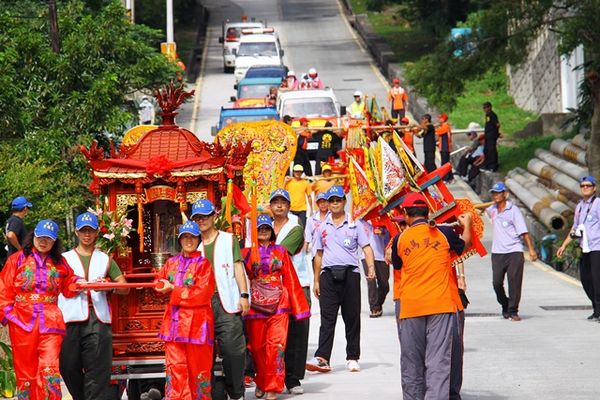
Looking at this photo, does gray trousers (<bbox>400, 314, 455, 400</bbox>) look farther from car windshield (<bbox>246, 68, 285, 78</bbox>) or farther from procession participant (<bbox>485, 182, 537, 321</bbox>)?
car windshield (<bbox>246, 68, 285, 78</bbox>)

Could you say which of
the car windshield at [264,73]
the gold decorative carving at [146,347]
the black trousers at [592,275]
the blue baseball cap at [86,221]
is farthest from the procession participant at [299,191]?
the car windshield at [264,73]

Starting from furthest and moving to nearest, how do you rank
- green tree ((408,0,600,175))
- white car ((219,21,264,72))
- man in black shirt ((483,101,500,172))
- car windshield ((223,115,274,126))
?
1. white car ((219,21,264,72))
2. car windshield ((223,115,274,126))
3. man in black shirt ((483,101,500,172))
4. green tree ((408,0,600,175))

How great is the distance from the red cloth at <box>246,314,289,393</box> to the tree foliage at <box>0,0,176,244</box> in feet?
23.6

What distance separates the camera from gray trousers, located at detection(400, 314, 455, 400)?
12344 mm

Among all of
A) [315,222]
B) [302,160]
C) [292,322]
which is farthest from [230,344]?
[302,160]

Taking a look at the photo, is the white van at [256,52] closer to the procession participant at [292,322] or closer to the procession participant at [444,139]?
the procession participant at [444,139]

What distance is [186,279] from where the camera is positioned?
42.0 feet

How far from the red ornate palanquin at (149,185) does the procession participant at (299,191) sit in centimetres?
941

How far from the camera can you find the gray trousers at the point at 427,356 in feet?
40.5

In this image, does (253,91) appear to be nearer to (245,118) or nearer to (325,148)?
(245,118)

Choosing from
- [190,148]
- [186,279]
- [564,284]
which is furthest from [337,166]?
[186,279]

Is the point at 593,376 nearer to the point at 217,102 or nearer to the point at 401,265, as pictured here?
the point at 401,265

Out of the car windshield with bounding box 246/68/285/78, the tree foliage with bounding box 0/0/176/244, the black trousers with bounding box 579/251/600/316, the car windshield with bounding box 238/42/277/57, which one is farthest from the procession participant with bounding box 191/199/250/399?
the car windshield with bounding box 238/42/277/57

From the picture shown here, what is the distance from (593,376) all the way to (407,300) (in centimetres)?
323
